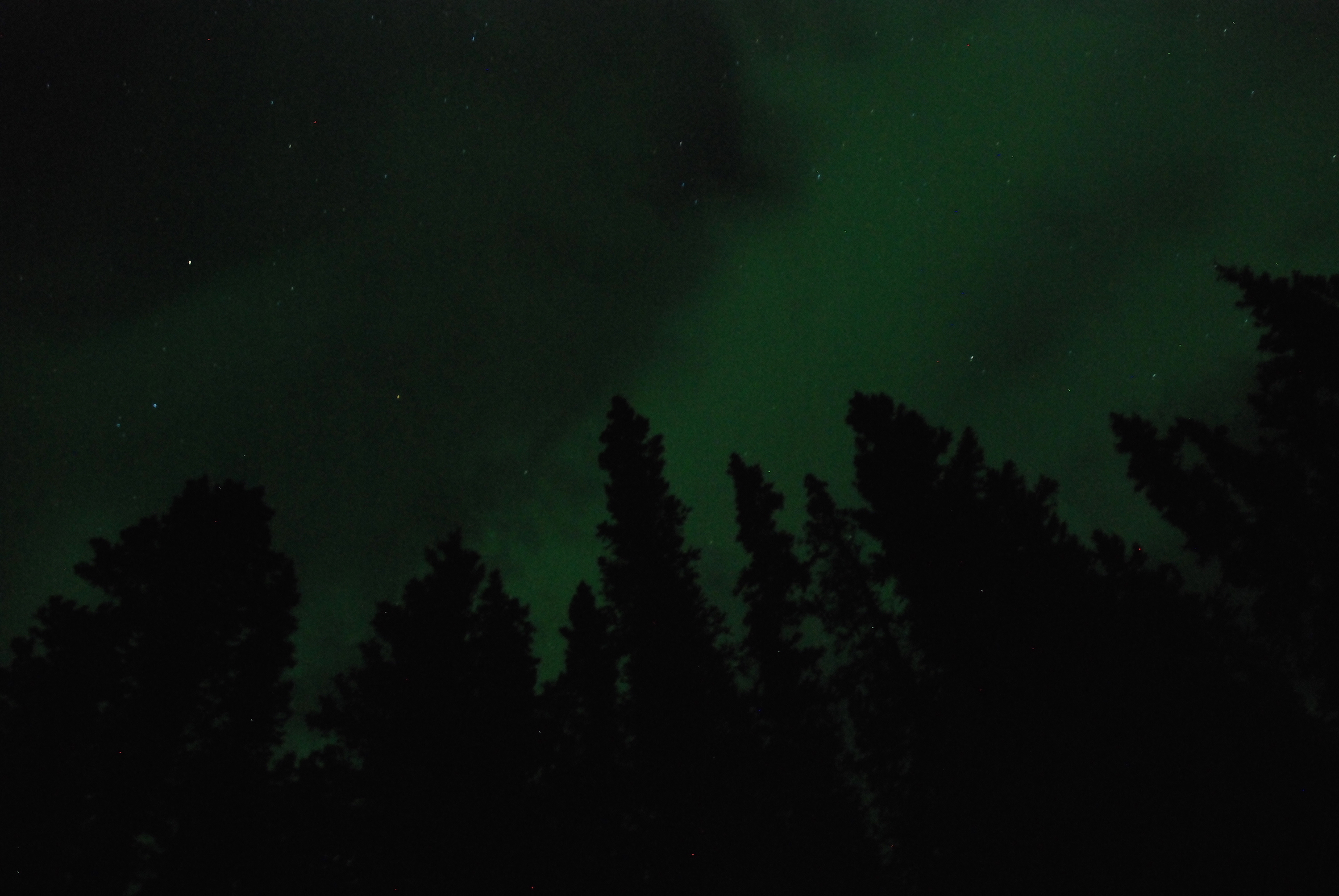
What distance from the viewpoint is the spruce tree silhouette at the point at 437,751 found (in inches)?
565

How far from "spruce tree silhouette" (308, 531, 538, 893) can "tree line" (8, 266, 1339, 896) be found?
67 millimetres

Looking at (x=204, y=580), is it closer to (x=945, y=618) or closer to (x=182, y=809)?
(x=182, y=809)

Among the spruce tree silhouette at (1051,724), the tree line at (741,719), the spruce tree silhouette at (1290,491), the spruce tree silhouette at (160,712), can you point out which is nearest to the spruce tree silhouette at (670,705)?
the tree line at (741,719)

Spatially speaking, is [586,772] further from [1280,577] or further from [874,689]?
[1280,577]

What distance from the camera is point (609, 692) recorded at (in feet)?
81.5

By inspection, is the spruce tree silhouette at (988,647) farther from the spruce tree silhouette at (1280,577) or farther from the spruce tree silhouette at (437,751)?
the spruce tree silhouette at (437,751)

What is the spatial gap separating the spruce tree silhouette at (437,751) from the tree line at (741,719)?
7 cm

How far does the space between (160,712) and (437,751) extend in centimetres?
534

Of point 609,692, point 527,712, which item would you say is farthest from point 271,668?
point 609,692

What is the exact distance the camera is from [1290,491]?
65.1 ft

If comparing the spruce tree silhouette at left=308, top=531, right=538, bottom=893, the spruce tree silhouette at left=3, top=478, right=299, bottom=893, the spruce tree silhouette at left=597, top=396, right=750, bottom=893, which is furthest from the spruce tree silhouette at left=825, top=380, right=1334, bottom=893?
the spruce tree silhouette at left=3, top=478, right=299, bottom=893

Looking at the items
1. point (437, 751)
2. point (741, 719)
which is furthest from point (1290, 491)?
point (437, 751)

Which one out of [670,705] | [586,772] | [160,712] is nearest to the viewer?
[160,712]

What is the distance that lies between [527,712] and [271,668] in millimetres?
6092
